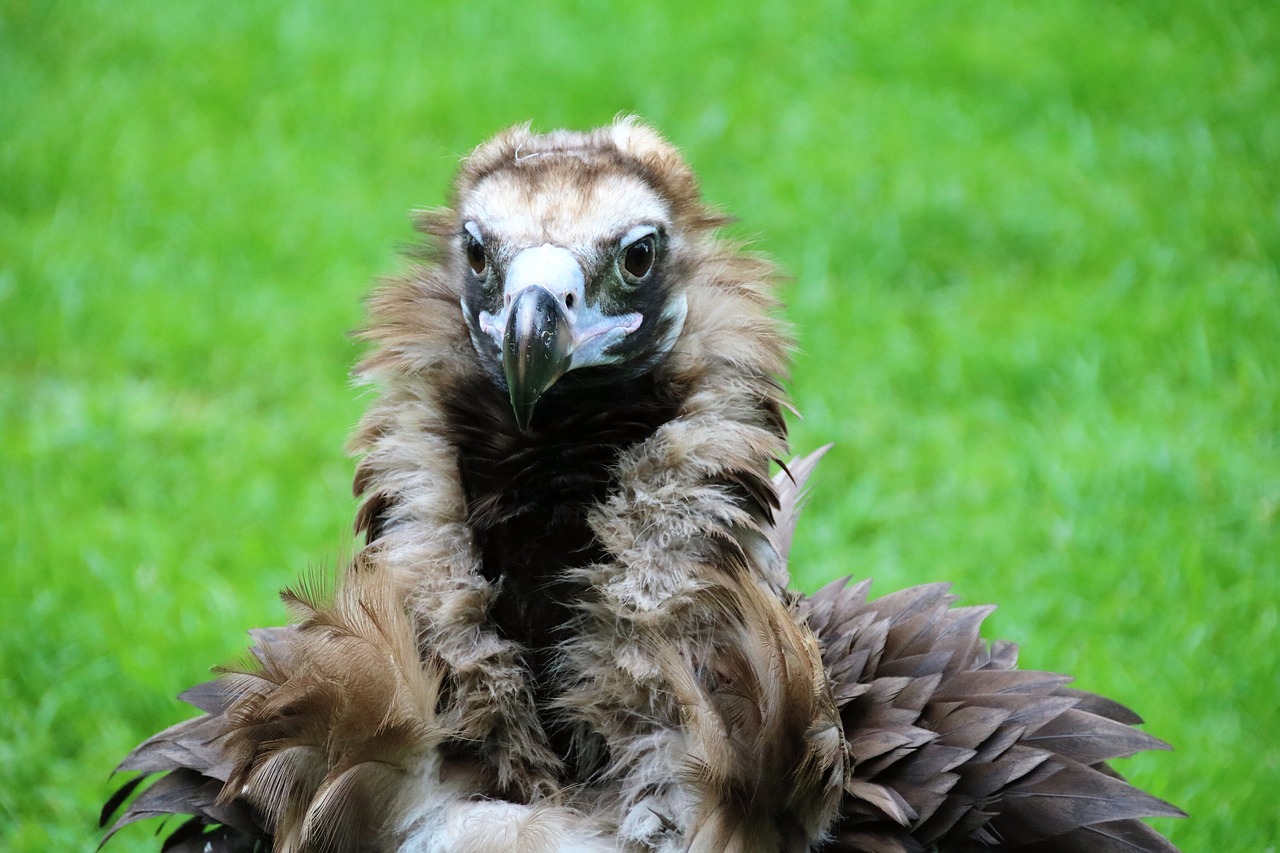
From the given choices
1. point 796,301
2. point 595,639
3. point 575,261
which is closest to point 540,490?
point 595,639

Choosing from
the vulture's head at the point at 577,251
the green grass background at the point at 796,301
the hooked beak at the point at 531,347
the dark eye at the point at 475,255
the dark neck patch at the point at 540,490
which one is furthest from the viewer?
the green grass background at the point at 796,301

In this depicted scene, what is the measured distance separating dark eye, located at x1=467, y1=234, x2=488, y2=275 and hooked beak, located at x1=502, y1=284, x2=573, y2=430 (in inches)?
11.5

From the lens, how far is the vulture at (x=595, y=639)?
229 cm

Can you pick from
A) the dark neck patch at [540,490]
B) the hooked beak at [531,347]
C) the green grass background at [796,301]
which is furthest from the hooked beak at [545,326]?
the green grass background at [796,301]

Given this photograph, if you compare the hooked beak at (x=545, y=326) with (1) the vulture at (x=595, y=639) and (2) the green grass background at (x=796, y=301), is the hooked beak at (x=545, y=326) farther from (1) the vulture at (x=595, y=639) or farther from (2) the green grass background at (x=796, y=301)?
(2) the green grass background at (x=796, y=301)

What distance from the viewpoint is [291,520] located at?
192 inches

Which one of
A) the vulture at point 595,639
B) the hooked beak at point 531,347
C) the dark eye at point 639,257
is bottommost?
the vulture at point 595,639

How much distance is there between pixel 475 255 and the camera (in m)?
2.59

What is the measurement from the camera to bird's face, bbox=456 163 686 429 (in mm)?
2387

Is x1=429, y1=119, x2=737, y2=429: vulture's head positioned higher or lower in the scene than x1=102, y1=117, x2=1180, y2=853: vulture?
higher

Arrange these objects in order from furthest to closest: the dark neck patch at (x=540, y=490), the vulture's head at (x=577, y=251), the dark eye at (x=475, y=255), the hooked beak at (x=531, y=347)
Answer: the dark eye at (x=475, y=255)
the dark neck patch at (x=540, y=490)
the vulture's head at (x=577, y=251)
the hooked beak at (x=531, y=347)

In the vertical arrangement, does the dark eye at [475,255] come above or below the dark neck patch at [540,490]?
above

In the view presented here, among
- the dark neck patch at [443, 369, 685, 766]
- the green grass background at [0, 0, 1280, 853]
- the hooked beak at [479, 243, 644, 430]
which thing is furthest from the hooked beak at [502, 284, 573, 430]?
the green grass background at [0, 0, 1280, 853]

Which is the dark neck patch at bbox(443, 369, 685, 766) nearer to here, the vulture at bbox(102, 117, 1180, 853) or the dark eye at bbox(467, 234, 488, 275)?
the vulture at bbox(102, 117, 1180, 853)
